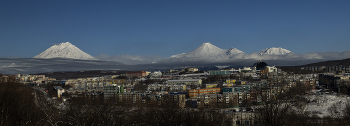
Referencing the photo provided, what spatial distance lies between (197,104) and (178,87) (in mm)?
12777

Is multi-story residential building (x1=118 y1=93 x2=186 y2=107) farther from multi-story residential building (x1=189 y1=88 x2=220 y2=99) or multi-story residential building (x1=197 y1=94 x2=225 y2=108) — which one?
multi-story residential building (x1=189 y1=88 x2=220 y2=99)

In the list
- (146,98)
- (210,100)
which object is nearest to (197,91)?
(210,100)

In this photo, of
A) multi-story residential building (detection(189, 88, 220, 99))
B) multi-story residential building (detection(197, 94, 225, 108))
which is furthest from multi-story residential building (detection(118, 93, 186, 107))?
multi-story residential building (detection(189, 88, 220, 99))

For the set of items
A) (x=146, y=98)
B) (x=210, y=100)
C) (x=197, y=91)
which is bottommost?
(x=210, y=100)

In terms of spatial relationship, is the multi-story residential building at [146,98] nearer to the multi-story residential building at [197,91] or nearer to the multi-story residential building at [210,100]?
the multi-story residential building at [210,100]

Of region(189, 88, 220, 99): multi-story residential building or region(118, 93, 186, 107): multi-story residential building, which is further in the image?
region(189, 88, 220, 99): multi-story residential building

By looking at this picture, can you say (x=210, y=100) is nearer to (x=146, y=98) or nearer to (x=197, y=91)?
(x=197, y=91)

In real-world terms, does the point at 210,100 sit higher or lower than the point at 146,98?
lower

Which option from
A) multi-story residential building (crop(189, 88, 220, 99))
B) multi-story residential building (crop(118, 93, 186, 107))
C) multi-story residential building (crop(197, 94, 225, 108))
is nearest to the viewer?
multi-story residential building (crop(197, 94, 225, 108))

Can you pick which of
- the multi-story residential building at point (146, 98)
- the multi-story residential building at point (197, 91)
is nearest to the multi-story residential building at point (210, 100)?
the multi-story residential building at point (146, 98)

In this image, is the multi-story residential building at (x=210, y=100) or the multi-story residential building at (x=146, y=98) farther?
the multi-story residential building at (x=146, y=98)

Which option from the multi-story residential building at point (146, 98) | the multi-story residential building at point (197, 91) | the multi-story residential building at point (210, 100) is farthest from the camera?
the multi-story residential building at point (197, 91)

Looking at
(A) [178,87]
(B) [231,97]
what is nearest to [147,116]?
(B) [231,97]

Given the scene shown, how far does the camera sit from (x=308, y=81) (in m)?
33.6
